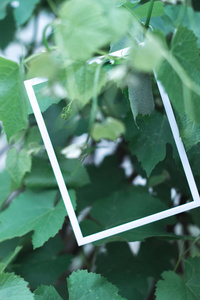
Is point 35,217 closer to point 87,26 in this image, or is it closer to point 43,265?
point 43,265

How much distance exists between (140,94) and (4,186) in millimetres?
442

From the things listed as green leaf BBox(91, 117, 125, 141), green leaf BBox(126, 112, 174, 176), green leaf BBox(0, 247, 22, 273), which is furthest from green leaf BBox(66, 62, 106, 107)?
green leaf BBox(0, 247, 22, 273)

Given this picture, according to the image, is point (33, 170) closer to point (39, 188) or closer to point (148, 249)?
point (39, 188)

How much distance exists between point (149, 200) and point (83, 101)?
338 mm

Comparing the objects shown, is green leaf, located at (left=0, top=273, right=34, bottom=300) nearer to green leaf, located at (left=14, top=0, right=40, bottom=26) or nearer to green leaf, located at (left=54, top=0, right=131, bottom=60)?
green leaf, located at (left=54, top=0, right=131, bottom=60)

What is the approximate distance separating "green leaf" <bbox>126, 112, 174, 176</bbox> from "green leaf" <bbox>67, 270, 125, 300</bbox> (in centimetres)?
17

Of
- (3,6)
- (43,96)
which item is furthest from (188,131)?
(3,6)

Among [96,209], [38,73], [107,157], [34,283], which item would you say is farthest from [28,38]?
[38,73]

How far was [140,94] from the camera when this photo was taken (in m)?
0.45

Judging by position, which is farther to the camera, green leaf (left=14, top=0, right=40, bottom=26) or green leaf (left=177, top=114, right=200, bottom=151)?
green leaf (left=14, top=0, right=40, bottom=26)

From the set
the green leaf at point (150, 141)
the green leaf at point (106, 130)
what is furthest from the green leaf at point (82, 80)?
the green leaf at point (150, 141)

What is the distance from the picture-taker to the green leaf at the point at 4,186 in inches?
30.5

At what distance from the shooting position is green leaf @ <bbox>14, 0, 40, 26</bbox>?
2.42 feet

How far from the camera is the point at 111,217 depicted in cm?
69
